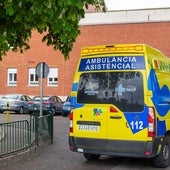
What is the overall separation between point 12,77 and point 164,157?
35.0m

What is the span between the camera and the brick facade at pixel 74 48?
3941cm

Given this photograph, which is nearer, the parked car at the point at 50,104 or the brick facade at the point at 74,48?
the parked car at the point at 50,104

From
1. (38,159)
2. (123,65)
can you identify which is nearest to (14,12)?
(123,65)

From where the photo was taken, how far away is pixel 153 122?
9570 millimetres

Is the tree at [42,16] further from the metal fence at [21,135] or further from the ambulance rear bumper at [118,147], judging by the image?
the metal fence at [21,135]

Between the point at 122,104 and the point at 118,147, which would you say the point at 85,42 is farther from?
the point at 118,147

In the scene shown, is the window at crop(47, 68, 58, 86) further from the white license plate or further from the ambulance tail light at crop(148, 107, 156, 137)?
the ambulance tail light at crop(148, 107, 156, 137)

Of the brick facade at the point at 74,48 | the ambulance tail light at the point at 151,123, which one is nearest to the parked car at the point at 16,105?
the brick facade at the point at 74,48

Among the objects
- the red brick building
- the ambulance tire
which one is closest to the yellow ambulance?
the ambulance tire

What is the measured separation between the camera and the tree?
650cm

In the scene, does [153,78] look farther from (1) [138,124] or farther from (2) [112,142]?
(2) [112,142]

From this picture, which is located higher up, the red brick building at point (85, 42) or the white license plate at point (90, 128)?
the red brick building at point (85, 42)

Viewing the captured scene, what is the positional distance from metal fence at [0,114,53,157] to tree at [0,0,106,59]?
433 centimetres

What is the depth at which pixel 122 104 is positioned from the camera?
9.93 metres
